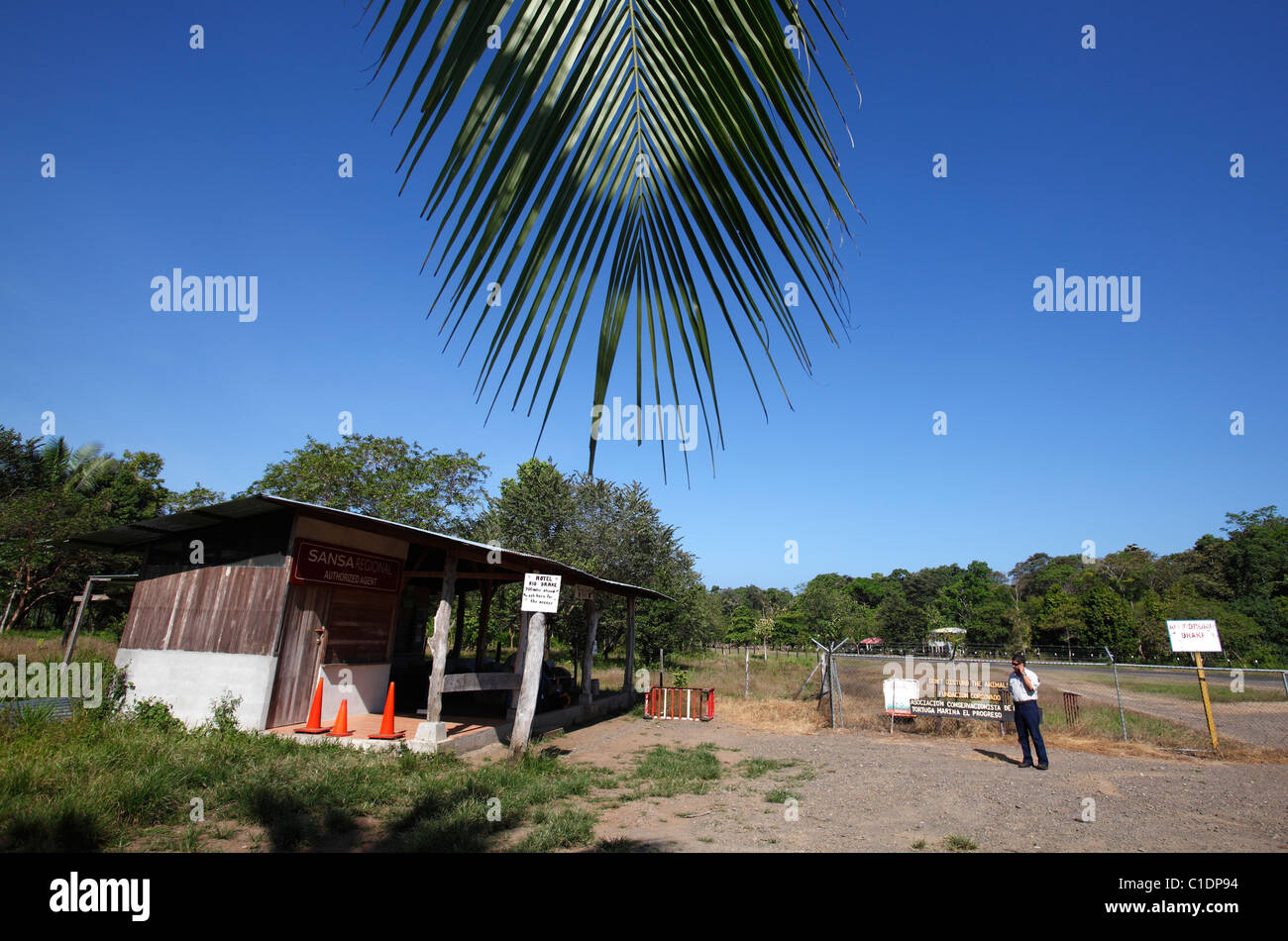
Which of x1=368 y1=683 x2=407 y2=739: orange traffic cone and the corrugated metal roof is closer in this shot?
x1=368 y1=683 x2=407 y2=739: orange traffic cone

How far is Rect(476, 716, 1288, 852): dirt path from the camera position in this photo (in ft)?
21.5

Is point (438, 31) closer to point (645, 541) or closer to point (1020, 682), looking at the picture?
point (1020, 682)

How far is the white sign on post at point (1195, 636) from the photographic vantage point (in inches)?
467

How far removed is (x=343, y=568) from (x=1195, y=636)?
53.6 ft

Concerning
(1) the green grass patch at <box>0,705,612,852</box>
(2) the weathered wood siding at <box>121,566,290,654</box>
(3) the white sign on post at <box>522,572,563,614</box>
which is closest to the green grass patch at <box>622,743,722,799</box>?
(1) the green grass patch at <box>0,705,612,852</box>

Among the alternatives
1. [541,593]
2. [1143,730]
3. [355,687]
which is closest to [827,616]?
[1143,730]

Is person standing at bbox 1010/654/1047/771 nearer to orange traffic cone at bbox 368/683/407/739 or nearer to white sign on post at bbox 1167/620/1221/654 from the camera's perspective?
white sign on post at bbox 1167/620/1221/654

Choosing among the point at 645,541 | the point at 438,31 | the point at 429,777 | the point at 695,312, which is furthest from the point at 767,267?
the point at 645,541

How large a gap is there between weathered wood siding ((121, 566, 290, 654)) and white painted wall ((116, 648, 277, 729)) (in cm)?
15

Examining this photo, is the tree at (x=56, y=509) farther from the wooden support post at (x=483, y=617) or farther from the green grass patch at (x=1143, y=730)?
the green grass patch at (x=1143, y=730)

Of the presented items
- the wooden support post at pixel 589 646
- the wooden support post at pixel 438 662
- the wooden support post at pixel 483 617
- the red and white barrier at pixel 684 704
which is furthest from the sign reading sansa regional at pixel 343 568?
the red and white barrier at pixel 684 704

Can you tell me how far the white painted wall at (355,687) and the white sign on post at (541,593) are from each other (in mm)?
3995

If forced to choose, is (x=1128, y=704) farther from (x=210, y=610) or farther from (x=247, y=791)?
(x=210, y=610)

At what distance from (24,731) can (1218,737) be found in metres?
21.0
